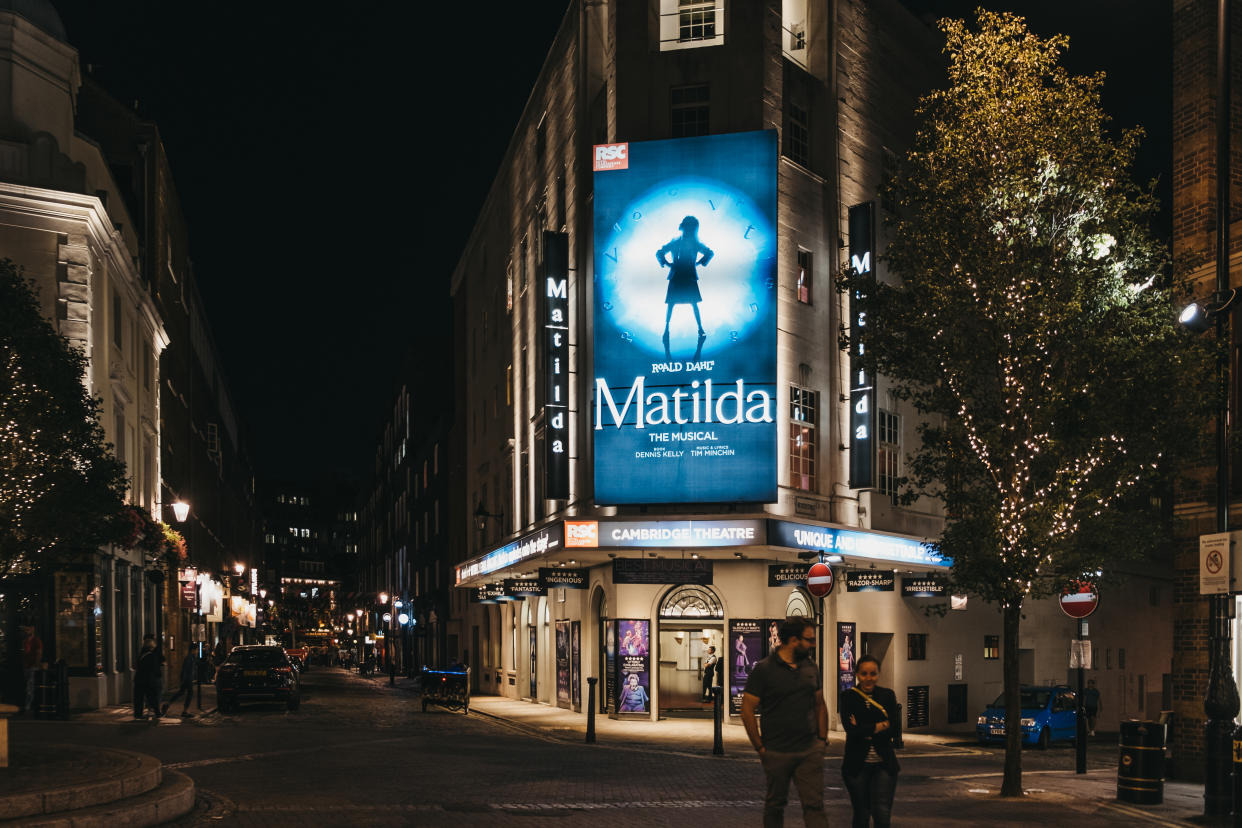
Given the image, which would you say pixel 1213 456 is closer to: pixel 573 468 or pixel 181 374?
pixel 573 468

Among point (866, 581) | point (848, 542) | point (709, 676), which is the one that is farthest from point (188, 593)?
point (866, 581)

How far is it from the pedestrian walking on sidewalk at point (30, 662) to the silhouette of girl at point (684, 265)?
48.9ft

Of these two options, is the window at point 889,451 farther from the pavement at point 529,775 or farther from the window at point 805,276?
the pavement at point 529,775

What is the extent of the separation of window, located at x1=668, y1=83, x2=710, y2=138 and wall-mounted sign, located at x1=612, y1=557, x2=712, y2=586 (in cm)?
988

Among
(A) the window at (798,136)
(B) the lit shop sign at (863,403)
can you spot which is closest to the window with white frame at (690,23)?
(A) the window at (798,136)

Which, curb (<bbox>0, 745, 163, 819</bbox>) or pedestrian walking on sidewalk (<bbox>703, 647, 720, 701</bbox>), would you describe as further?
pedestrian walking on sidewalk (<bbox>703, 647, 720, 701</bbox>)

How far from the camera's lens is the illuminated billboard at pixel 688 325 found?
28531mm

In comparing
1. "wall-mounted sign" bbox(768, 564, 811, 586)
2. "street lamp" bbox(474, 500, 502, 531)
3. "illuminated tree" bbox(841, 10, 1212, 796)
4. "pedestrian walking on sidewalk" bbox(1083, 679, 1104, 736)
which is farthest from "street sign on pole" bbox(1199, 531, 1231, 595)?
"street lamp" bbox(474, 500, 502, 531)

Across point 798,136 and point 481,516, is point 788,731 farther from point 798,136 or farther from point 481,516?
point 481,516

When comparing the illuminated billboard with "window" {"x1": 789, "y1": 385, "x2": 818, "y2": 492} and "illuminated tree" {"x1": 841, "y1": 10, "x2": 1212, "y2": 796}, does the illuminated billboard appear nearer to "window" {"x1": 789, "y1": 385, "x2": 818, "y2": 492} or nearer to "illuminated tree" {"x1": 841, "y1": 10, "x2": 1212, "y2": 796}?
"window" {"x1": 789, "y1": 385, "x2": 818, "y2": 492}

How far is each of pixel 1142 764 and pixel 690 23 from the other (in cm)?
2029

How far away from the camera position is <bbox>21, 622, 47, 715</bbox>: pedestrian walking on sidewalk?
2719 centimetres

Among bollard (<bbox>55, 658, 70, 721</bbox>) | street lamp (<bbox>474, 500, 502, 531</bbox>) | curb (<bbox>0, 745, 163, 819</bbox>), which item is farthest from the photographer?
street lamp (<bbox>474, 500, 502, 531</bbox>)

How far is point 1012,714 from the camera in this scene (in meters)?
17.1
